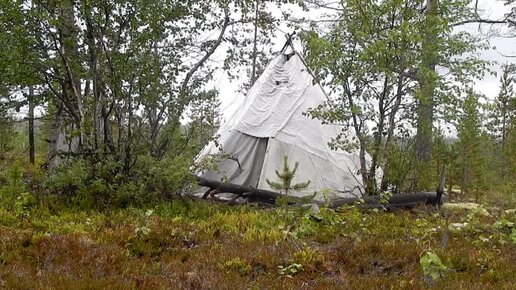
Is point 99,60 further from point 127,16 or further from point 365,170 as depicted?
point 365,170

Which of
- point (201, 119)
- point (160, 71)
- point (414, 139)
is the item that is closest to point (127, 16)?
point (160, 71)

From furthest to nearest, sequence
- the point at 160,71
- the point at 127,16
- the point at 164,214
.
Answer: the point at 160,71, the point at 127,16, the point at 164,214

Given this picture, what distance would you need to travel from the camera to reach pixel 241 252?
656cm

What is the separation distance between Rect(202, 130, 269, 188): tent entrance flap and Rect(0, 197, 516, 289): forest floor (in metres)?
4.31

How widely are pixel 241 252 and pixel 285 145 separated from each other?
6944mm

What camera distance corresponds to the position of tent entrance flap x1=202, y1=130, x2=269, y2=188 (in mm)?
13523

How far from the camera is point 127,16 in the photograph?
9.77 meters

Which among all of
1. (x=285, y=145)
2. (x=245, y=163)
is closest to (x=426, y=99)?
(x=285, y=145)

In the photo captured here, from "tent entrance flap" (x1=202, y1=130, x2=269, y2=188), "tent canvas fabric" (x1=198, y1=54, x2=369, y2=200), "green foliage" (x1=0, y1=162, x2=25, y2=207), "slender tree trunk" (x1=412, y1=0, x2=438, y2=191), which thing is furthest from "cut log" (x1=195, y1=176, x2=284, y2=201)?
"green foliage" (x1=0, y1=162, x2=25, y2=207)

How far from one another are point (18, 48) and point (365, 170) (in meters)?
7.80

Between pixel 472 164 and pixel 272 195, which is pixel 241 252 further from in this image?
pixel 472 164

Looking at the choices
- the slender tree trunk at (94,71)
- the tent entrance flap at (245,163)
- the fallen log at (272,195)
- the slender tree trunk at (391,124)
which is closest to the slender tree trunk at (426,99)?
the slender tree trunk at (391,124)

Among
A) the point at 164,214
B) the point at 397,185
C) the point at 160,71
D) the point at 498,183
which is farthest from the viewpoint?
the point at 498,183

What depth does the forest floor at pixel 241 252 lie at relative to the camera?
17.5 feet
